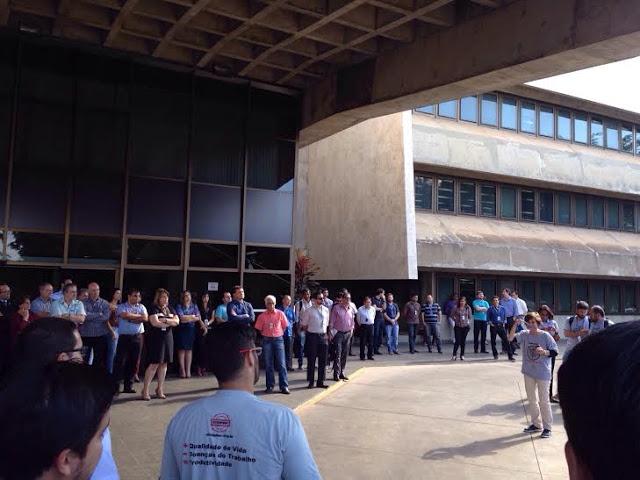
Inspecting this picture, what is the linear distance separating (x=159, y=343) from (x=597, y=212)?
23.5 meters

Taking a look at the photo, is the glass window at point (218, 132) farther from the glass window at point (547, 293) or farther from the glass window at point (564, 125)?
A: the glass window at point (564, 125)

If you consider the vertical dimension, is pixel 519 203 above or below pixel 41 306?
above

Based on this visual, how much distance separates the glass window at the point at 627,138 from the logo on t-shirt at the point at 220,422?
2987 cm

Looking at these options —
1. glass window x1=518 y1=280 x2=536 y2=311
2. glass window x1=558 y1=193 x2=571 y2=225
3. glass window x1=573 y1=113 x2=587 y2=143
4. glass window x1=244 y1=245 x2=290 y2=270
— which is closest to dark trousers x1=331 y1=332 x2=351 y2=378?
glass window x1=244 y1=245 x2=290 y2=270

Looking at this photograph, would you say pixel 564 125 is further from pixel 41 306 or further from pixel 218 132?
pixel 41 306

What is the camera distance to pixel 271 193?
49.5 feet

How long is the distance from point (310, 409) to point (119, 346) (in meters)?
3.84

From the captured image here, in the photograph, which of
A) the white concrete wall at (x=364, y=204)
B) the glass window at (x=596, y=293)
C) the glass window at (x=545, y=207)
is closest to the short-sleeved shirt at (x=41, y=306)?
the white concrete wall at (x=364, y=204)

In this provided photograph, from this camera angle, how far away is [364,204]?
2112 cm

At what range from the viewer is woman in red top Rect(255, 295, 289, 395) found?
11.1 meters

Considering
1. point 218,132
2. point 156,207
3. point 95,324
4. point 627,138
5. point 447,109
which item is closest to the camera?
point 95,324

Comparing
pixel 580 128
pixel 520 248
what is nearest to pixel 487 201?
pixel 520 248

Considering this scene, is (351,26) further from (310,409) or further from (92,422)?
(92,422)

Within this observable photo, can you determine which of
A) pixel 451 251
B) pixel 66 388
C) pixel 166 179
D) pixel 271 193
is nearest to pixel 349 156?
pixel 451 251
